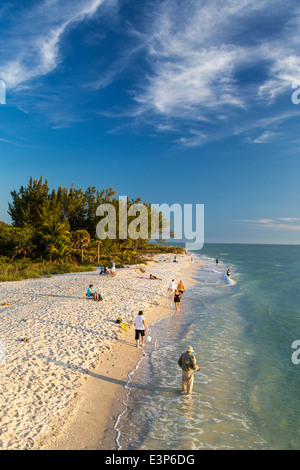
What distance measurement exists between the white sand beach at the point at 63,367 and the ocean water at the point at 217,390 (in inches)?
25.2

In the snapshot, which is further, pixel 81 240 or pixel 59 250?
pixel 81 240

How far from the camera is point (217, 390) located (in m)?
8.62

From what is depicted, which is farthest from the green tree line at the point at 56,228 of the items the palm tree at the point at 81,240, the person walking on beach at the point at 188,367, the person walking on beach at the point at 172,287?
the person walking on beach at the point at 188,367

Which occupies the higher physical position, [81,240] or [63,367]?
[81,240]

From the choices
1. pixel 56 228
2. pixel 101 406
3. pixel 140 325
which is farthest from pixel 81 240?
pixel 101 406

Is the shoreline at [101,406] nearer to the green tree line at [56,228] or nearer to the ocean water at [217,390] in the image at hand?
the ocean water at [217,390]

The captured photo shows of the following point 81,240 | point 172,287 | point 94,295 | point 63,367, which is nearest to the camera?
point 63,367

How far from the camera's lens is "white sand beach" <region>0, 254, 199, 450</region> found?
5945 mm

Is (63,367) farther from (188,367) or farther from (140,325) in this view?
(188,367)

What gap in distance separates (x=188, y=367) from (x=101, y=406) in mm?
2696

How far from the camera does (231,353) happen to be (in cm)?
1161

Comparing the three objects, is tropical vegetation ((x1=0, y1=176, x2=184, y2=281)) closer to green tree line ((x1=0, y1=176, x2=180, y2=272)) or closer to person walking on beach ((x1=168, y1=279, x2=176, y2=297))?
green tree line ((x1=0, y1=176, x2=180, y2=272))
